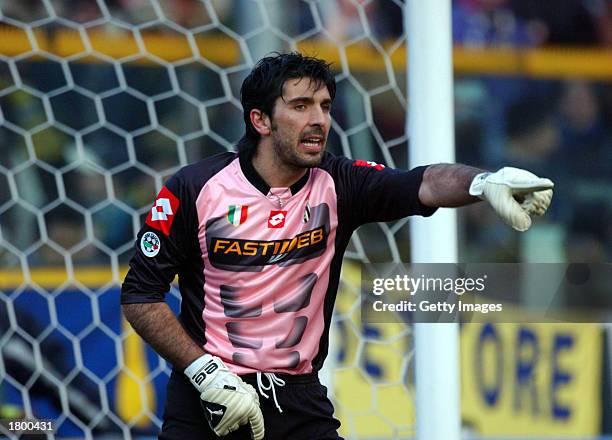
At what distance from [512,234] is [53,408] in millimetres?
1821

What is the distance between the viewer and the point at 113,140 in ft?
12.3

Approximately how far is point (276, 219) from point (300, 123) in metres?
0.24

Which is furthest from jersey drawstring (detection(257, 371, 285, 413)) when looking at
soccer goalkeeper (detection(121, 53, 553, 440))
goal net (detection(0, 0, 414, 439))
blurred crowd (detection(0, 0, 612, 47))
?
blurred crowd (detection(0, 0, 612, 47))

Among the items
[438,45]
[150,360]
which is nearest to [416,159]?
[438,45]

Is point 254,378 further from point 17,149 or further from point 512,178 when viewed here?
point 17,149

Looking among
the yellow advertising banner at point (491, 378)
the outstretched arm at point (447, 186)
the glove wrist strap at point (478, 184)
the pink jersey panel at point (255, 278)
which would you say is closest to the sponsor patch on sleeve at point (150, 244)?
the pink jersey panel at point (255, 278)

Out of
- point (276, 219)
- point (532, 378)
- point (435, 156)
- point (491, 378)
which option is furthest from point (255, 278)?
point (532, 378)

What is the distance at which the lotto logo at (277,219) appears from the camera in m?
2.54

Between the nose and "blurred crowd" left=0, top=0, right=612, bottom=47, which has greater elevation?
"blurred crowd" left=0, top=0, right=612, bottom=47

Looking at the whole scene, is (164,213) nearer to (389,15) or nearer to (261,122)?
(261,122)

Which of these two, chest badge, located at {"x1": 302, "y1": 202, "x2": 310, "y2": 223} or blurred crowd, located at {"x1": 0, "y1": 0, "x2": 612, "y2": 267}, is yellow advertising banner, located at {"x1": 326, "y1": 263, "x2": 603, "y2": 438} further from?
chest badge, located at {"x1": 302, "y1": 202, "x2": 310, "y2": 223}

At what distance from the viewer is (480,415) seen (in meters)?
4.13

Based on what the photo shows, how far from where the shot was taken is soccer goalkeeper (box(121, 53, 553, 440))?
250 cm

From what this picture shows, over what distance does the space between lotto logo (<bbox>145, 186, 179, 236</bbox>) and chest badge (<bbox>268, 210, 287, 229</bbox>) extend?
9.0 inches
